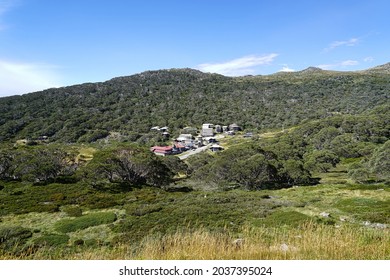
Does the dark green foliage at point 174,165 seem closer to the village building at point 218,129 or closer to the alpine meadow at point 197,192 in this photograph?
the alpine meadow at point 197,192

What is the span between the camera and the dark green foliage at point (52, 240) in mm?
21406

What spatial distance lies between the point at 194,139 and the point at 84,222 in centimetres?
8640

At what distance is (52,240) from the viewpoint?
2217 cm

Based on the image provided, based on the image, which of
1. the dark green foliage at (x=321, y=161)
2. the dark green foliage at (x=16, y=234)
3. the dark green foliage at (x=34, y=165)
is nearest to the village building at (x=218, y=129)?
the dark green foliage at (x=321, y=161)

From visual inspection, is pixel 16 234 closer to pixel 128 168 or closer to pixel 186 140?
pixel 128 168

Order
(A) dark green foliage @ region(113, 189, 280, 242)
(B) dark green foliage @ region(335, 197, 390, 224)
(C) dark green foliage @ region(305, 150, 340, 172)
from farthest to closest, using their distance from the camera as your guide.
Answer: (C) dark green foliage @ region(305, 150, 340, 172), (B) dark green foliage @ region(335, 197, 390, 224), (A) dark green foliage @ region(113, 189, 280, 242)

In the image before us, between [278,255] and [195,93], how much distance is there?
181 meters

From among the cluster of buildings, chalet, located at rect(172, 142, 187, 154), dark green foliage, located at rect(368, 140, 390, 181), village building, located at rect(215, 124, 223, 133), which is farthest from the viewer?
village building, located at rect(215, 124, 223, 133)

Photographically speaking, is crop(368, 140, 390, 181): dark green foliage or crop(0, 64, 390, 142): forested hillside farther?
crop(0, 64, 390, 142): forested hillside

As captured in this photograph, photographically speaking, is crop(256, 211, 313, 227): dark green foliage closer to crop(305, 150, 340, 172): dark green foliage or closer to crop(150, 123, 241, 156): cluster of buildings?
crop(305, 150, 340, 172): dark green foliage

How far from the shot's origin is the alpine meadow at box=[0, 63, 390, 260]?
20.4ft

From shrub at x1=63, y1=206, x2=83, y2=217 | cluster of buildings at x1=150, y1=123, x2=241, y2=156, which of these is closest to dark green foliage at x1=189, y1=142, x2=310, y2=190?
shrub at x1=63, y1=206, x2=83, y2=217

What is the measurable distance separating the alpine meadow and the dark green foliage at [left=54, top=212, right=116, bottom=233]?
0.58 feet

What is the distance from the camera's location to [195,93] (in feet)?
601
